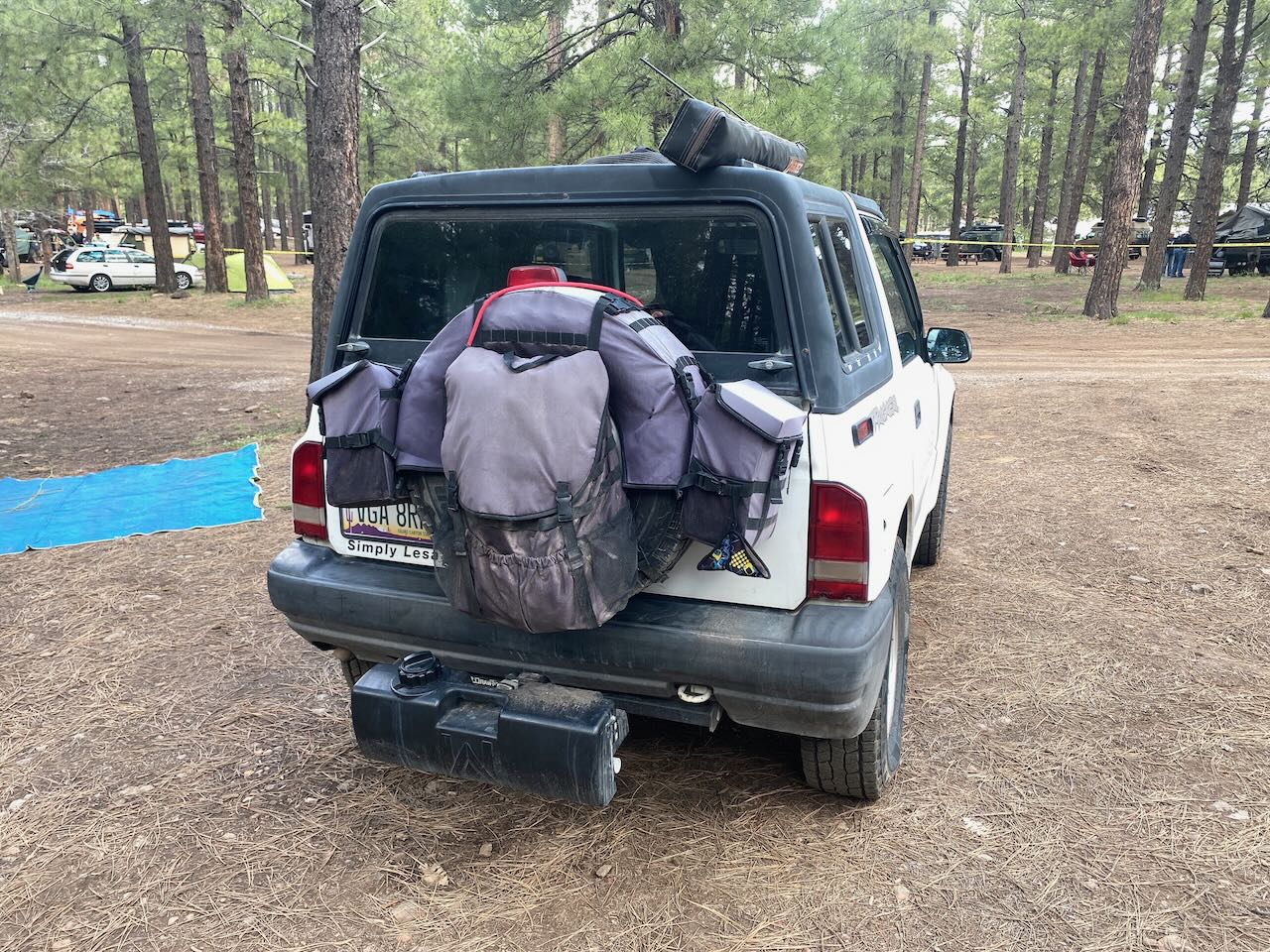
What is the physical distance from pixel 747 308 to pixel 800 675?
1.06 m

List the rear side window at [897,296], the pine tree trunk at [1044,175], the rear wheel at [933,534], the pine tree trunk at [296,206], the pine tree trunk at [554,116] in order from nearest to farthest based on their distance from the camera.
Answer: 1. the rear side window at [897,296]
2. the rear wheel at [933,534]
3. the pine tree trunk at [554,116]
4. the pine tree trunk at [1044,175]
5. the pine tree trunk at [296,206]

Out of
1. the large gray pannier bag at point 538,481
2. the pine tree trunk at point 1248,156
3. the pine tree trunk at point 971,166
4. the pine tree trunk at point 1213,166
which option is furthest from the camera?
the pine tree trunk at point 971,166

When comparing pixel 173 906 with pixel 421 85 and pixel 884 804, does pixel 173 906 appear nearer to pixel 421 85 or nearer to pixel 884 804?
pixel 884 804

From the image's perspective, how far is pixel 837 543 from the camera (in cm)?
244

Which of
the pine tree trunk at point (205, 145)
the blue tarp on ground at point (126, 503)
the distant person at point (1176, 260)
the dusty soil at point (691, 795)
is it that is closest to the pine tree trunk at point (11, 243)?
the pine tree trunk at point (205, 145)

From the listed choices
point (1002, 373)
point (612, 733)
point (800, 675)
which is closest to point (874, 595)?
point (800, 675)

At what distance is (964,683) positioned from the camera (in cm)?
377

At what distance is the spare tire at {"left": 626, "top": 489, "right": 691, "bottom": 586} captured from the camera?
2326 millimetres

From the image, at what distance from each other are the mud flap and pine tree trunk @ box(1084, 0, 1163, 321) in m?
15.6

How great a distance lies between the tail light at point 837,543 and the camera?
242 cm

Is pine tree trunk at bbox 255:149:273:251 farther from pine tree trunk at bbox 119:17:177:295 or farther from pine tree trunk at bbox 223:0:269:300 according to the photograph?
pine tree trunk at bbox 223:0:269:300

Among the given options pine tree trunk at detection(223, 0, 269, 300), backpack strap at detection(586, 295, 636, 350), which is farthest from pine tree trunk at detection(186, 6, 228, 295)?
backpack strap at detection(586, 295, 636, 350)

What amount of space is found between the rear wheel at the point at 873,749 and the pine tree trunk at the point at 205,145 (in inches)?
821

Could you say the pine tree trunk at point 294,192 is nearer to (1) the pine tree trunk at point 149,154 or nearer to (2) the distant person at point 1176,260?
(1) the pine tree trunk at point 149,154
